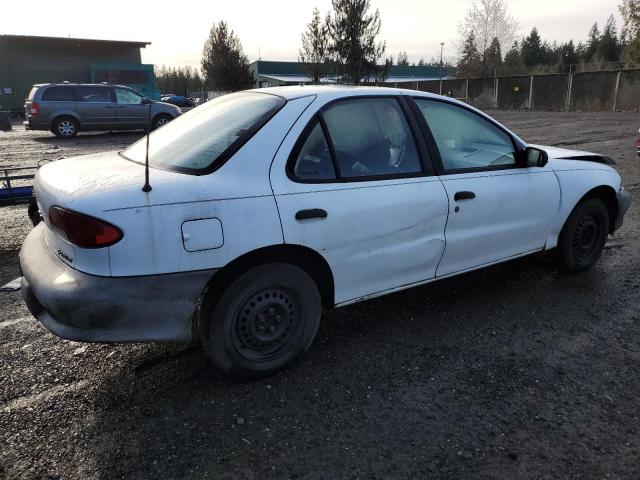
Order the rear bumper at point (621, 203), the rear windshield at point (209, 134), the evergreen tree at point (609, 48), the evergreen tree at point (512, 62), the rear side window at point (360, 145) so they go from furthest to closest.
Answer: the evergreen tree at point (609, 48) → the evergreen tree at point (512, 62) → the rear bumper at point (621, 203) → the rear side window at point (360, 145) → the rear windshield at point (209, 134)

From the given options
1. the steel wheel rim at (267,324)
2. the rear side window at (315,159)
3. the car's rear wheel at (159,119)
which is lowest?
the steel wheel rim at (267,324)

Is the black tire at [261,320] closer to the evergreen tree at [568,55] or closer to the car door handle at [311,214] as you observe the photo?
the car door handle at [311,214]

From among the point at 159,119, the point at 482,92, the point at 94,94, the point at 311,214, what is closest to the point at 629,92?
the point at 482,92

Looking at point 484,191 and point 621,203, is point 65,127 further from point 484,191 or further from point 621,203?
point 621,203

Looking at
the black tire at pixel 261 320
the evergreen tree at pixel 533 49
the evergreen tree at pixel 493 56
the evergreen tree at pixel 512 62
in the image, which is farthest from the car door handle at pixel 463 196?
the evergreen tree at pixel 533 49

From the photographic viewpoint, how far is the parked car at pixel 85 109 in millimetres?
16281

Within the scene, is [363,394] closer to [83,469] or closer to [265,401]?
[265,401]

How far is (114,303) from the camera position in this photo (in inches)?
94.7

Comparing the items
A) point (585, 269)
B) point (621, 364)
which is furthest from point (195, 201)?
point (585, 269)

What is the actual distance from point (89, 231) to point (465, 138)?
264cm

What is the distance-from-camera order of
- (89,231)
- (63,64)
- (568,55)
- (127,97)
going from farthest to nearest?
(568,55), (63,64), (127,97), (89,231)

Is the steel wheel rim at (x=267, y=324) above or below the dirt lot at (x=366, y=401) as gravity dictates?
above

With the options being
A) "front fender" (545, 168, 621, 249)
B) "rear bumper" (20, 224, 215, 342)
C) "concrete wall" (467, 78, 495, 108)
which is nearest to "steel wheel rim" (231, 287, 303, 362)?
"rear bumper" (20, 224, 215, 342)

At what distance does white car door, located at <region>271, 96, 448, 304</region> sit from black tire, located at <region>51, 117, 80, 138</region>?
16.2 metres
